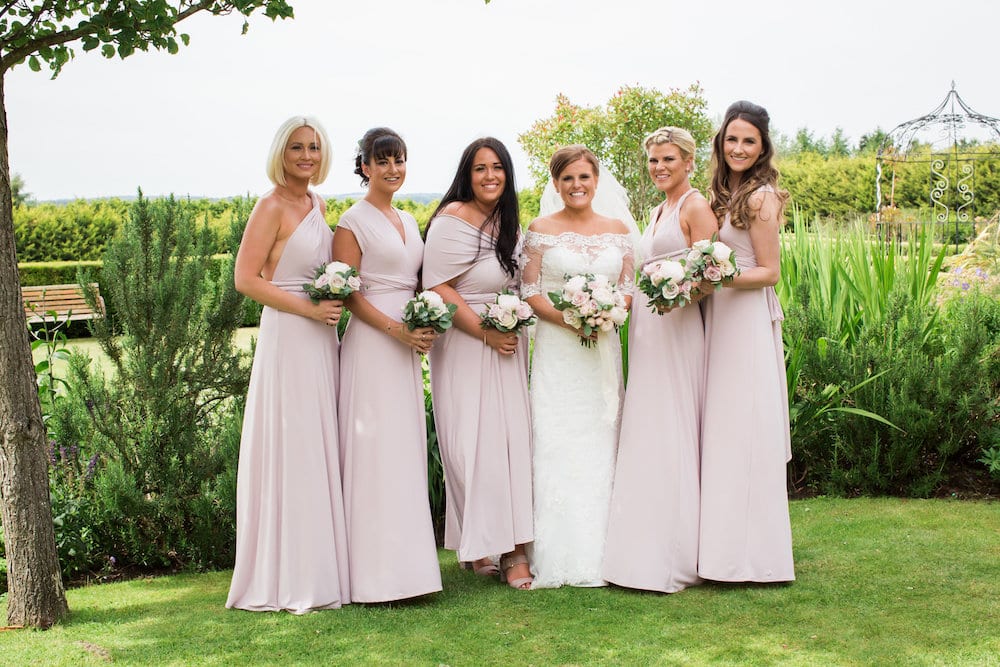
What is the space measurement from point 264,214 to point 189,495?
6.14 ft

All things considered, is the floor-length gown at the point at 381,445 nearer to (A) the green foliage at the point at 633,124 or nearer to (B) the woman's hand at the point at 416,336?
(B) the woman's hand at the point at 416,336

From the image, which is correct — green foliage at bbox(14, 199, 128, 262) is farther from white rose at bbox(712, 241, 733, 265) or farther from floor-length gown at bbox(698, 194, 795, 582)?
white rose at bbox(712, 241, 733, 265)

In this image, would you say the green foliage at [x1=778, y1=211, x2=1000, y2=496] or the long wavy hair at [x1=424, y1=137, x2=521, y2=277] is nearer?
the long wavy hair at [x1=424, y1=137, x2=521, y2=277]

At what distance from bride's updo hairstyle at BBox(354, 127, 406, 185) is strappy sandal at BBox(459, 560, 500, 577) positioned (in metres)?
2.24

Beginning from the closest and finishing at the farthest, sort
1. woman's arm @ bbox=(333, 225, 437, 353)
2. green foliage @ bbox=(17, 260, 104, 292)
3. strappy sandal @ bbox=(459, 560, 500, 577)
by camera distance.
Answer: woman's arm @ bbox=(333, 225, 437, 353) < strappy sandal @ bbox=(459, 560, 500, 577) < green foliage @ bbox=(17, 260, 104, 292)

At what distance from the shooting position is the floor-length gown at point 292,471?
4.56 meters

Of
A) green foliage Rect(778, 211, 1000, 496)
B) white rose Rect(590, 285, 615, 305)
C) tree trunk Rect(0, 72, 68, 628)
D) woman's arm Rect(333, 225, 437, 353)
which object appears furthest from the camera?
green foliage Rect(778, 211, 1000, 496)

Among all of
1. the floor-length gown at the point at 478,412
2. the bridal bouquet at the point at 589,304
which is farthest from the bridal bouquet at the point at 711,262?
the floor-length gown at the point at 478,412

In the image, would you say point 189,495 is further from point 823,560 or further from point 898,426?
point 898,426

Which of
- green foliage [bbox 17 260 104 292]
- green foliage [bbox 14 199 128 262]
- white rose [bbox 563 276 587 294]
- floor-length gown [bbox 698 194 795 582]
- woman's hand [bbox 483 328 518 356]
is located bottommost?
floor-length gown [bbox 698 194 795 582]

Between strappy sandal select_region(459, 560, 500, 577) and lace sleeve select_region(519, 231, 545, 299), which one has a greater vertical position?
lace sleeve select_region(519, 231, 545, 299)

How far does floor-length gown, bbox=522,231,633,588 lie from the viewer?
4961mm

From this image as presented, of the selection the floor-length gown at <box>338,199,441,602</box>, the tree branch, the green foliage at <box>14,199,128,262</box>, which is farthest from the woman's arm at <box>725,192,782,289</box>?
the green foliage at <box>14,199,128,262</box>

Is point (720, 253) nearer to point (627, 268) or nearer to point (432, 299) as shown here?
point (627, 268)
